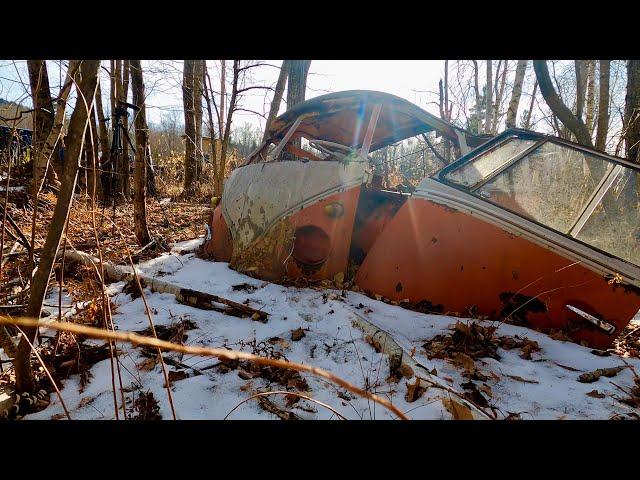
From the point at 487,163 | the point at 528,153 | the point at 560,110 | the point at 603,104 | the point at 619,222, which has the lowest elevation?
the point at 619,222

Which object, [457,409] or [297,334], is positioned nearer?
[457,409]

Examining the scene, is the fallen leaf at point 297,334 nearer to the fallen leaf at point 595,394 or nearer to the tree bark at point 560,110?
the fallen leaf at point 595,394

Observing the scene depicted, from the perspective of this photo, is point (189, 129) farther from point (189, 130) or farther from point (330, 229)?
point (330, 229)

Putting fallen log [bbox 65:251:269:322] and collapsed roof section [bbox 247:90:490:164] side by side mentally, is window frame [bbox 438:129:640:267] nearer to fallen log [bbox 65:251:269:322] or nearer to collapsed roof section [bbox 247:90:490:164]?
collapsed roof section [bbox 247:90:490:164]

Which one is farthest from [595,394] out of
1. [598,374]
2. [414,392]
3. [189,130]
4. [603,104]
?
[189,130]

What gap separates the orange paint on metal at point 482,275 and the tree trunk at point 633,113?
5.21 m

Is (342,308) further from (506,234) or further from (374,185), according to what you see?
(374,185)

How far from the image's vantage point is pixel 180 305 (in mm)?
2961

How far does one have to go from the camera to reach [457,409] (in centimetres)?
158

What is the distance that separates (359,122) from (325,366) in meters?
3.57

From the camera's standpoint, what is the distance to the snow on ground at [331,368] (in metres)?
1.71
